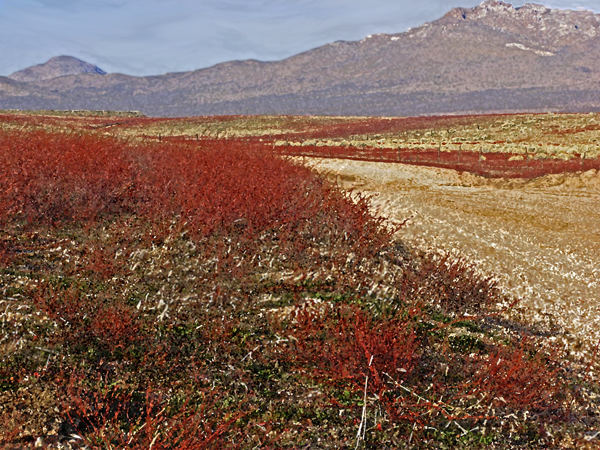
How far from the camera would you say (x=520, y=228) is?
50.1 feet

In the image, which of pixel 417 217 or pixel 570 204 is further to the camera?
pixel 570 204

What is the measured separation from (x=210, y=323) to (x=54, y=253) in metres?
3.33

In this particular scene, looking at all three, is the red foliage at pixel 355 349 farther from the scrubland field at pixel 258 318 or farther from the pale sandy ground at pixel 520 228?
the pale sandy ground at pixel 520 228

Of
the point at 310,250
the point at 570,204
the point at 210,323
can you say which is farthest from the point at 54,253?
the point at 570,204

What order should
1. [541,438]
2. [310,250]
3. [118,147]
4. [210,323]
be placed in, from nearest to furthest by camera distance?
[541,438], [210,323], [310,250], [118,147]

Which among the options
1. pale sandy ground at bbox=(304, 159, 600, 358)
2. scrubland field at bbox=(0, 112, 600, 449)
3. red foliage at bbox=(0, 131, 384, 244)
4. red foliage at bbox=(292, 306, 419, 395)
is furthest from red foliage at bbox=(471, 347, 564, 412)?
red foliage at bbox=(0, 131, 384, 244)

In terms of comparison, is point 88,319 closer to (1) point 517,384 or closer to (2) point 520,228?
(1) point 517,384

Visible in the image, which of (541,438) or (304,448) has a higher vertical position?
(304,448)

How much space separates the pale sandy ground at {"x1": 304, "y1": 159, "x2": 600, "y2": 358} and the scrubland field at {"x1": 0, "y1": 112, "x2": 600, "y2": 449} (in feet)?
0.33

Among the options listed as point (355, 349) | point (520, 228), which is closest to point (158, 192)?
point (355, 349)

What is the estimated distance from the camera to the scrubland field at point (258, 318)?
18.2 ft

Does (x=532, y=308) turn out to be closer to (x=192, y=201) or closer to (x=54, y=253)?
(x=192, y=201)

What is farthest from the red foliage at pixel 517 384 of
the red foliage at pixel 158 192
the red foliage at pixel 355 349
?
the red foliage at pixel 158 192

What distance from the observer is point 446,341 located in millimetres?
7266
